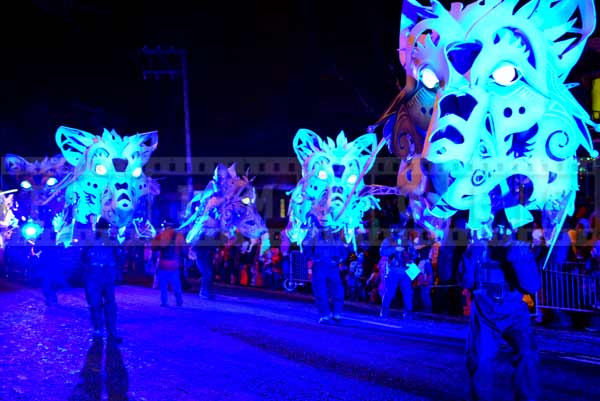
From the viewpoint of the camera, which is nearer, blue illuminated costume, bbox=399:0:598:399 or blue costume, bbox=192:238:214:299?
blue illuminated costume, bbox=399:0:598:399

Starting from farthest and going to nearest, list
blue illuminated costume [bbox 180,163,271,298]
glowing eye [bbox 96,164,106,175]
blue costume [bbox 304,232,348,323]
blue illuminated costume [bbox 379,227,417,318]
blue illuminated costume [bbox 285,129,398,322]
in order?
1. blue illuminated costume [bbox 180,163,271,298]
2. glowing eye [bbox 96,164,106,175]
3. blue illuminated costume [bbox 285,129,398,322]
4. blue illuminated costume [bbox 379,227,417,318]
5. blue costume [bbox 304,232,348,323]

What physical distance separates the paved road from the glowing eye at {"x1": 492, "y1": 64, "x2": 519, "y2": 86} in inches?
115

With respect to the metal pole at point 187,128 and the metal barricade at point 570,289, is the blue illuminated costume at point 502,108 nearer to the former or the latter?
the metal barricade at point 570,289

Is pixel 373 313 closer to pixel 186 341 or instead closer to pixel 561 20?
pixel 186 341

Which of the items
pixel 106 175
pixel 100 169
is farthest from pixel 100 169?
pixel 106 175

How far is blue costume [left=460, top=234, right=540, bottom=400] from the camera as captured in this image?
5.56 meters

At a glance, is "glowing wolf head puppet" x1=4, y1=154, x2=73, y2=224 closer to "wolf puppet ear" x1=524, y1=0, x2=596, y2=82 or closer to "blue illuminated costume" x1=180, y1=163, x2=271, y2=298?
"blue illuminated costume" x1=180, y1=163, x2=271, y2=298

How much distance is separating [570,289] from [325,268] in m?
3.91

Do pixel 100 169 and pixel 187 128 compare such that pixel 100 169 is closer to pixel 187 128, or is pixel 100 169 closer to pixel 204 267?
pixel 204 267

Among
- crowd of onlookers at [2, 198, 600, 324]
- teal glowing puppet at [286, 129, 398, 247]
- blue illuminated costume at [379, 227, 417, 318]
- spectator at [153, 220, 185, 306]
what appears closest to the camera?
crowd of onlookers at [2, 198, 600, 324]

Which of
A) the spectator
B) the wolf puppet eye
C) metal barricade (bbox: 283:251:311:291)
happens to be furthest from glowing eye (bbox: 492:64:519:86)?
the wolf puppet eye

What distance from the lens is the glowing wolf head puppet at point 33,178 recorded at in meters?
24.4

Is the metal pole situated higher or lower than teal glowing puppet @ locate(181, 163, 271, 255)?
higher

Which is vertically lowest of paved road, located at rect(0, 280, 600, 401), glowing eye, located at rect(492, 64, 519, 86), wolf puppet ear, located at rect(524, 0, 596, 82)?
paved road, located at rect(0, 280, 600, 401)
